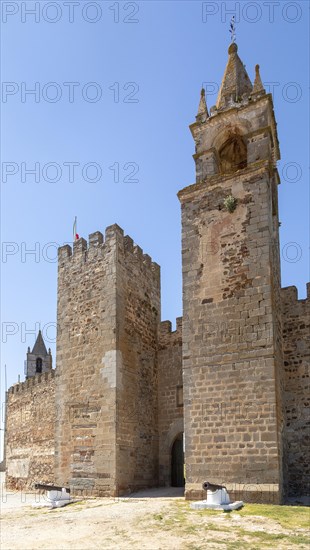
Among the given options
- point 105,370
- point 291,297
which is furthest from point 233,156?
point 105,370

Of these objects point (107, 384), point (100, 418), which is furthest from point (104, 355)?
point (100, 418)

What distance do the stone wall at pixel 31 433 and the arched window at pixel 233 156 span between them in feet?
31.6

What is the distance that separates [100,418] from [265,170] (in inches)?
276

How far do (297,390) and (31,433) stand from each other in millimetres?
10834

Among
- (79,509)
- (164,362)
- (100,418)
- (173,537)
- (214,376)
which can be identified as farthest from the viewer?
(164,362)

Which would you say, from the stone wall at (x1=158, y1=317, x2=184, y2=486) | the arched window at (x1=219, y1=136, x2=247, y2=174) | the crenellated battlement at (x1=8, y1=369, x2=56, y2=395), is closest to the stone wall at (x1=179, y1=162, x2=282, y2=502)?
the arched window at (x1=219, y1=136, x2=247, y2=174)

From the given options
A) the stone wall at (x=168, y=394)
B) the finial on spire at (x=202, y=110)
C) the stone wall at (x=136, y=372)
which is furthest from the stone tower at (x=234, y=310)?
the stone wall at (x=168, y=394)

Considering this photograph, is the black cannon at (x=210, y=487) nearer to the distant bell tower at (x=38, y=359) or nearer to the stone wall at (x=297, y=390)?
the stone wall at (x=297, y=390)

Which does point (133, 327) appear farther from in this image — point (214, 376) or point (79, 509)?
point (79, 509)

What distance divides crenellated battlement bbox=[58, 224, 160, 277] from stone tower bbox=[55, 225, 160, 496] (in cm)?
3

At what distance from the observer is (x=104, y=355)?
1312 centimetres

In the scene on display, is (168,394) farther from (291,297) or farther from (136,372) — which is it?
(291,297)

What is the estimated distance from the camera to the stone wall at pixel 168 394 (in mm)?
14102

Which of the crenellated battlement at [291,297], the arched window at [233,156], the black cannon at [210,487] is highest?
the arched window at [233,156]
